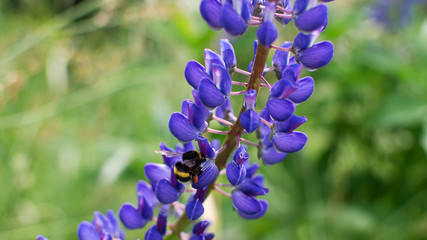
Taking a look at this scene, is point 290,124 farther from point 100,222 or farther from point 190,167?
point 100,222

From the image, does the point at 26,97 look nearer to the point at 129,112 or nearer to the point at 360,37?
the point at 129,112

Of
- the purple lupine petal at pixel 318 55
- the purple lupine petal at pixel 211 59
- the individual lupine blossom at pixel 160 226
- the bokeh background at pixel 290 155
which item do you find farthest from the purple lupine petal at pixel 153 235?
the bokeh background at pixel 290 155

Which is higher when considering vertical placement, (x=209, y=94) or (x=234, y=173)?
(x=209, y=94)

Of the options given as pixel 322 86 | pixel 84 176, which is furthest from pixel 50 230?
pixel 322 86

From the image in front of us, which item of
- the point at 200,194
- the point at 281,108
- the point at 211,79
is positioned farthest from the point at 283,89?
the point at 200,194

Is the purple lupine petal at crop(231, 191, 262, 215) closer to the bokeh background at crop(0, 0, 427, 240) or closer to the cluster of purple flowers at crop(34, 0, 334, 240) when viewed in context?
the cluster of purple flowers at crop(34, 0, 334, 240)

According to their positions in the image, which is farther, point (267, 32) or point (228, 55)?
point (228, 55)

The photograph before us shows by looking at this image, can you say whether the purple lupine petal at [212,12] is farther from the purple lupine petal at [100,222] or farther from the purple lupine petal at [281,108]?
the purple lupine petal at [100,222]
